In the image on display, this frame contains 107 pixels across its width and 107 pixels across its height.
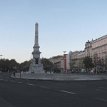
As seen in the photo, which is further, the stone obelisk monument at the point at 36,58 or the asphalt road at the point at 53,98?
the stone obelisk monument at the point at 36,58

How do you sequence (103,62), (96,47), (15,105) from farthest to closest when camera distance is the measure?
1. (96,47)
2. (103,62)
3. (15,105)

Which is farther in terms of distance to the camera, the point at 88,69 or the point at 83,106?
the point at 88,69

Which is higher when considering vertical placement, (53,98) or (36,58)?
(36,58)

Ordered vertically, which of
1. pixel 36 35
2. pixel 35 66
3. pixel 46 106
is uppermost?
pixel 36 35

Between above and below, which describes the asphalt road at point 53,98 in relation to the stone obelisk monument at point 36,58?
below

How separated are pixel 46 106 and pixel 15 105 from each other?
4.99 feet

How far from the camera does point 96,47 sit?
19062cm

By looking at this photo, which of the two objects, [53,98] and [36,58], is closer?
[53,98]

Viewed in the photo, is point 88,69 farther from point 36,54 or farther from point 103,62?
point 36,54

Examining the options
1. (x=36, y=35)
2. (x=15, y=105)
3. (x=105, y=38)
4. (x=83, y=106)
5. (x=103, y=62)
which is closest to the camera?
(x=83, y=106)

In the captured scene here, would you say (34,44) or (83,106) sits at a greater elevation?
(34,44)

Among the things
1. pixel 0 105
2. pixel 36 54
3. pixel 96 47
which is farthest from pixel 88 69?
pixel 0 105

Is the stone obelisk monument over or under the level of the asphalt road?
over

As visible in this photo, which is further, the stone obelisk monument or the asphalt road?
the stone obelisk monument
